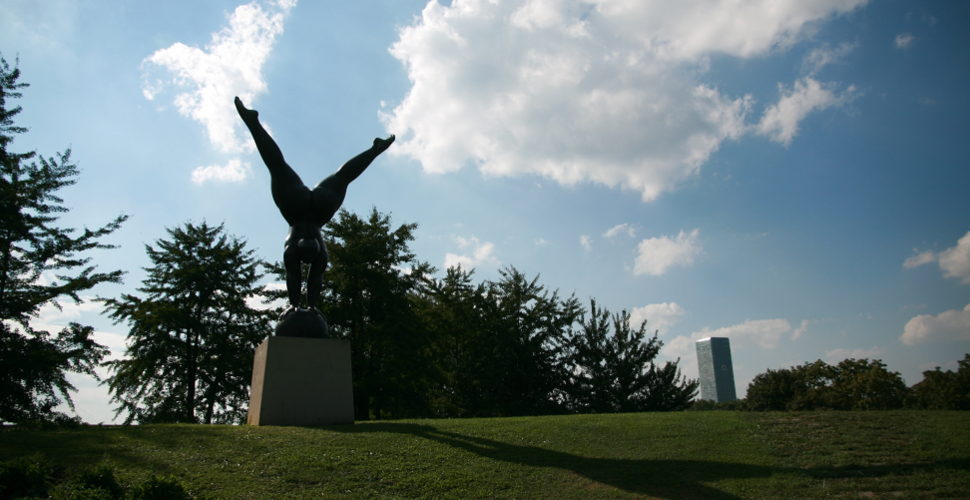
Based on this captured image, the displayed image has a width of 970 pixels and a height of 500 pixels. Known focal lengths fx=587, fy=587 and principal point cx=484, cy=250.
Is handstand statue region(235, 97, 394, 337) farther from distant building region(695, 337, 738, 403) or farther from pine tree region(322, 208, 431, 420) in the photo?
distant building region(695, 337, 738, 403)

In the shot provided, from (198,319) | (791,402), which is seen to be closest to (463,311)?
(198,319)

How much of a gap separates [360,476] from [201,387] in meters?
19.8

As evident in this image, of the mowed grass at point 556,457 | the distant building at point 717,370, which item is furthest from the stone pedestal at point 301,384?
the distant building at point 717,370

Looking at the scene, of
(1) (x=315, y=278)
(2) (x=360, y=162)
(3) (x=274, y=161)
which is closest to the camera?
(3) (x=274, y=161)

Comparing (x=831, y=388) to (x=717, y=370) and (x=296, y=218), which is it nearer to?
(x=296, y=218)

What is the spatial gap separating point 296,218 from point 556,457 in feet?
26.1

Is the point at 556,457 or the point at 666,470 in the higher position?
the point at 556,457

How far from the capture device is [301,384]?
12492 mm

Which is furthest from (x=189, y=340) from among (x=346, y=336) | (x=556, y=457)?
(x=556, y=457)

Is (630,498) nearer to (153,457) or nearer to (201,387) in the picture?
(153,457)

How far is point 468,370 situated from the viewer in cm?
3028

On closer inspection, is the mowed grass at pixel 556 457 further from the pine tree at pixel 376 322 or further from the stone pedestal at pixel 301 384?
the pine tree at pixel 376 322

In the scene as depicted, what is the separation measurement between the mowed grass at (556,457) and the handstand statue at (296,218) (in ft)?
8.87

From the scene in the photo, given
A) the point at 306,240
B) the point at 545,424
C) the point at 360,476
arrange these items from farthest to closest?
the point at 306,240 → the point at 545,424 → the point at 360,476
